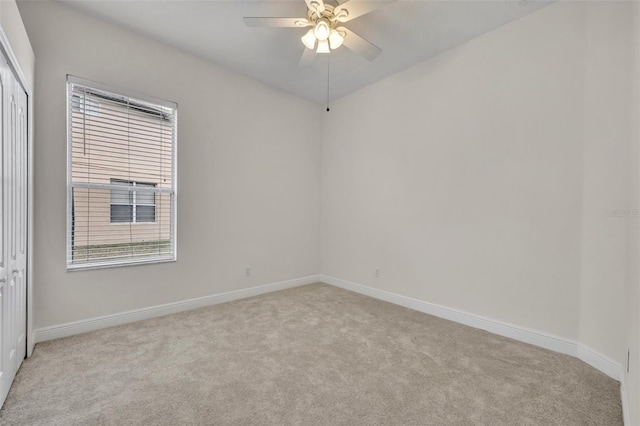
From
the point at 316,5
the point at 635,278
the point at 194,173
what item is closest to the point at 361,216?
the point at 194,173

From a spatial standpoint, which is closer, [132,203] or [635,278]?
[635,278]

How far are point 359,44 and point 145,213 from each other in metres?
2.78

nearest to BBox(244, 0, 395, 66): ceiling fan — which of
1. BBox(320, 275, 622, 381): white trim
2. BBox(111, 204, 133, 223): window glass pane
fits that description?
BBox(111, 204, 133, 223): window glass pane

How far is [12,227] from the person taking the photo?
6.09ft

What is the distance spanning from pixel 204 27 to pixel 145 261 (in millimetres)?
2490

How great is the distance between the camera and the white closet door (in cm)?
168

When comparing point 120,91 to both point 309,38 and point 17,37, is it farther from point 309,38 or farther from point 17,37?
point 309,38

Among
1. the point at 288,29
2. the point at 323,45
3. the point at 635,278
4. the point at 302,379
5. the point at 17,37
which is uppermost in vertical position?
the point at 288,29

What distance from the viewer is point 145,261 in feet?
9.76

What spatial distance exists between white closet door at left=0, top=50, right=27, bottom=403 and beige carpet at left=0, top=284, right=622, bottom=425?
0.26 meters

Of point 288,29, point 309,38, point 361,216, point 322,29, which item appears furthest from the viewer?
point 361,216

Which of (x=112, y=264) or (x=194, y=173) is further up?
(x=194, y=173)

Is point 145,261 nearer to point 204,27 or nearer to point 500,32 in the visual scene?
point 204,27

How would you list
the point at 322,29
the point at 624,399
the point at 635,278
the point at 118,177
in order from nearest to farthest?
the point at 635,278, the point at 624,399, the point at 322,29, the point at 118,177
